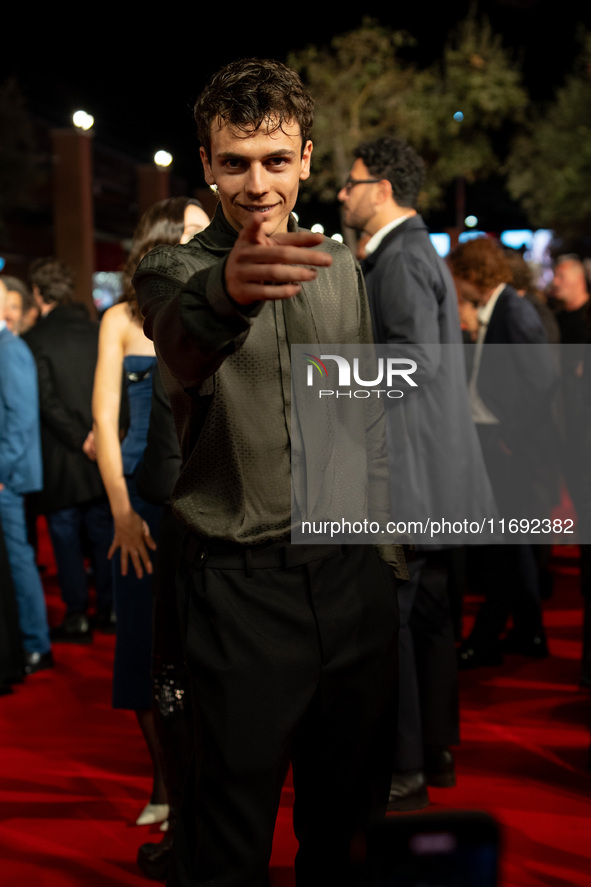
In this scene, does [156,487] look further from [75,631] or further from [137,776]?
[75,631]

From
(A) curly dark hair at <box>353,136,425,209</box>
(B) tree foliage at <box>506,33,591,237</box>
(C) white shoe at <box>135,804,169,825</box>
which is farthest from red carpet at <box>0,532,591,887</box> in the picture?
(B) tree foliage at <box>506,33,591,237</box>

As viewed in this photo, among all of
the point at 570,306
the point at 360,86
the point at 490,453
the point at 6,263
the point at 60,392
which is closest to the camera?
the point at 490,453

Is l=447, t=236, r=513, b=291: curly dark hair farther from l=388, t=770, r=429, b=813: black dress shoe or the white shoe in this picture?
the white shoe

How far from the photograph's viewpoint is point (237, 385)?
5.26 ft

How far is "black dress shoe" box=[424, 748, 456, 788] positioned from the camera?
11.0 ft

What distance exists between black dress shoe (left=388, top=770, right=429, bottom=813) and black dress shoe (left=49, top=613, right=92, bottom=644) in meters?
2.74

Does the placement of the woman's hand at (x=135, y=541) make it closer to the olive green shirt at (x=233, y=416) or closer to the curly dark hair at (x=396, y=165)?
the olive green shirt at (x=233, y=416)

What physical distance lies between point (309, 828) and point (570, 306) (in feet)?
18.6

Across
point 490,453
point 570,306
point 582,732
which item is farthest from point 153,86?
point 582,732

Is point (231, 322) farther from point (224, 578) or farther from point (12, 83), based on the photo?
point (12, 83)

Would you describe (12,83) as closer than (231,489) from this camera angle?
Answer: No

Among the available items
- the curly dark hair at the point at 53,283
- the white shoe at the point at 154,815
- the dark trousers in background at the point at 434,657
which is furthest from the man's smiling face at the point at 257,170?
the curly dark hair at the point at 53,283

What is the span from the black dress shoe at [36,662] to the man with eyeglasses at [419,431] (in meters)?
2.39

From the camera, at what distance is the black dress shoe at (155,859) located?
9.02ft
